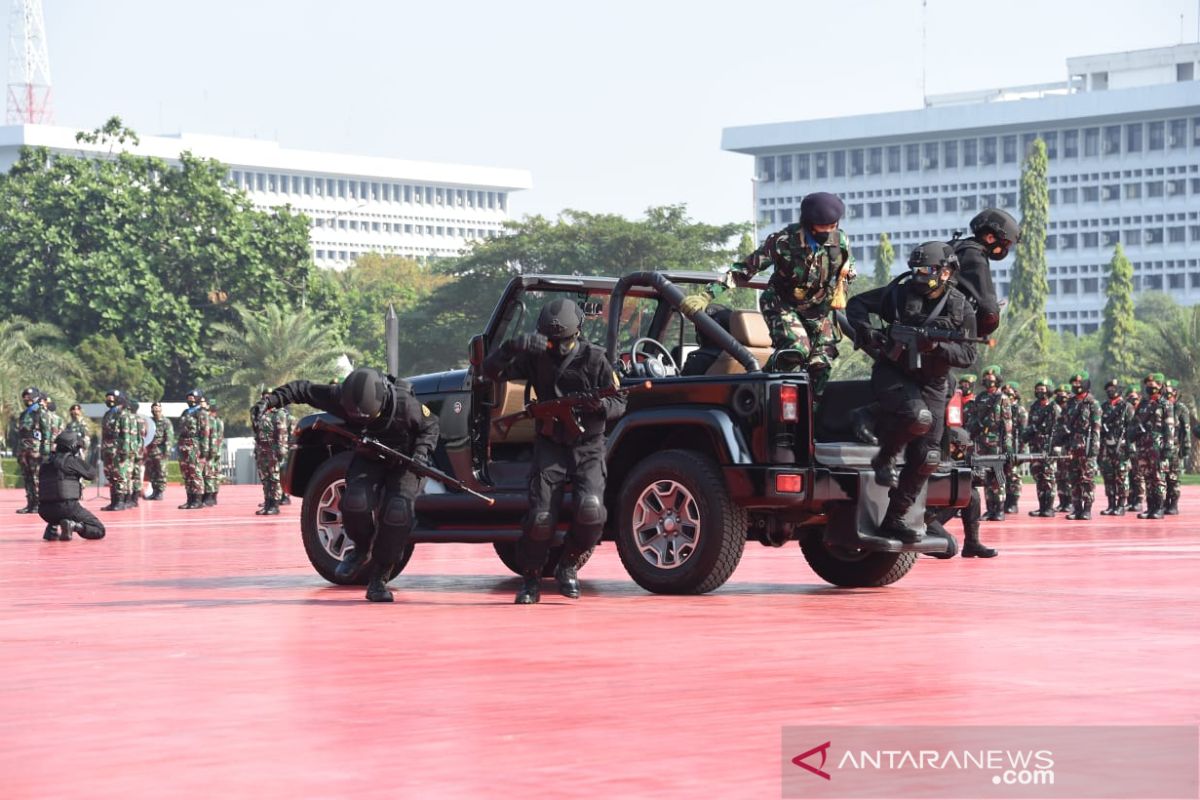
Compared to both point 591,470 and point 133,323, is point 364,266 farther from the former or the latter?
point 591,470

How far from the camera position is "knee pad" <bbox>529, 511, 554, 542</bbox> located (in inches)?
500

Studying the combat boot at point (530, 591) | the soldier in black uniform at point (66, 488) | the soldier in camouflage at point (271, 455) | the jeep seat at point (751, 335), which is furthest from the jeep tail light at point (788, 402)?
the soldier in camouflage at point (271, 455)

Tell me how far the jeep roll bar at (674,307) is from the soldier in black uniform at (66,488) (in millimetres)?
9184

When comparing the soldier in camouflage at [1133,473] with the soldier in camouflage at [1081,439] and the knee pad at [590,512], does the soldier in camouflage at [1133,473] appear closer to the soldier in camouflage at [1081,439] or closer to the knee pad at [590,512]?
the soldier in camouflage at [1081,439]

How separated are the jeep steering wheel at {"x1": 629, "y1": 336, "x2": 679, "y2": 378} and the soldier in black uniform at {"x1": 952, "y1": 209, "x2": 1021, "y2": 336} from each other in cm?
192

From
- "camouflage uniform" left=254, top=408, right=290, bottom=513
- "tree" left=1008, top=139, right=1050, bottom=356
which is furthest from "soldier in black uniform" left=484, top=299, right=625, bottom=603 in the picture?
"tree" left=1008, top=139, right=1050, bottom=356

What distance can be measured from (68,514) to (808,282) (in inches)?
427

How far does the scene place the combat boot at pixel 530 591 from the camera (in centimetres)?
1287

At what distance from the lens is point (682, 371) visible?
14062mm

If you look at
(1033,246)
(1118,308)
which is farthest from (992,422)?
(1033,246)

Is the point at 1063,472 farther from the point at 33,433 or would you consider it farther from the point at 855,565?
the point at 855,565

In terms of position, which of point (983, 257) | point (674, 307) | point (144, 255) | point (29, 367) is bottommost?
point (674, 307)

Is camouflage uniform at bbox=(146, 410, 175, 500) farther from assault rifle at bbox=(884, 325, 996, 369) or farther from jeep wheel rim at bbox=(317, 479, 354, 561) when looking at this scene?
assault rifle at bbox=(884, 325, 996, 369)

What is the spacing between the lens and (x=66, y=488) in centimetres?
2200
